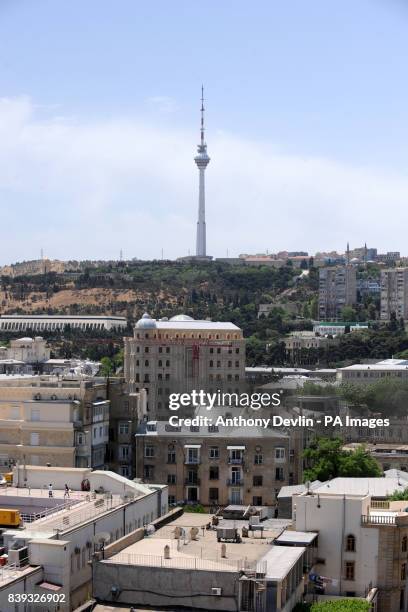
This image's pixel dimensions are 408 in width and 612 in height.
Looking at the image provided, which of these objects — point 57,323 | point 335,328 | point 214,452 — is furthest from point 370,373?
point 214,452

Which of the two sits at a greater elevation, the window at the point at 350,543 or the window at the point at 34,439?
the window at the point at 34,439

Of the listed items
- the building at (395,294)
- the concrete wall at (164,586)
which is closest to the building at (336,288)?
the building at (395,294)

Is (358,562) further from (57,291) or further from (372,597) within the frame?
(57,291)

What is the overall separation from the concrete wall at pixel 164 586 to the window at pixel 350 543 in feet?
17.6

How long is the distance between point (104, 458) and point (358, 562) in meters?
19.6

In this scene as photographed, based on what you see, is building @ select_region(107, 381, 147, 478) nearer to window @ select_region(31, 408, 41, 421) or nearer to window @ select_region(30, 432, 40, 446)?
window @ select_region(31, 408, 41, 421)

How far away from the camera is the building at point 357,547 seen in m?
32.9

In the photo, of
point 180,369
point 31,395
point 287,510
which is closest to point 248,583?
point 287,510

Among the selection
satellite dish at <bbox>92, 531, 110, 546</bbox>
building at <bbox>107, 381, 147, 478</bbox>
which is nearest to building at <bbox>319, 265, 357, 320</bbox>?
building at <bbox>107, 381, 147, 478</bbox>

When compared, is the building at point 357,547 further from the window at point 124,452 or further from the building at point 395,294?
the building at point 395,294

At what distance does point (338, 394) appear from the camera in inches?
3686

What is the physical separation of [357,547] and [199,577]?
5.72 metres

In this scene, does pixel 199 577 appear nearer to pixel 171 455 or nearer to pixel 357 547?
pixel 357 547

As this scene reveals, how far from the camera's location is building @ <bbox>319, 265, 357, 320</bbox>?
184 metres
